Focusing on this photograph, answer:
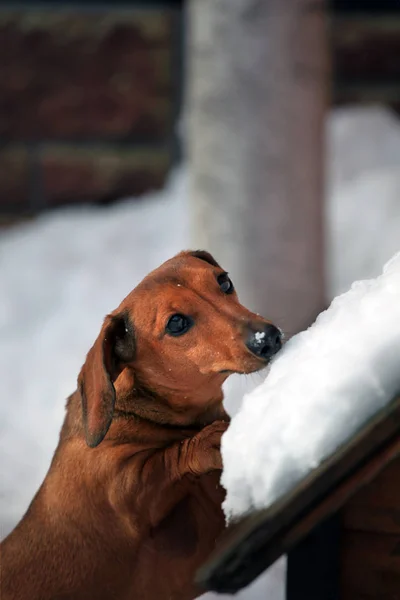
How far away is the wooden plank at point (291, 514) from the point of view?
30.2 inches

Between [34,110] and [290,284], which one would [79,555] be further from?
[34,110]

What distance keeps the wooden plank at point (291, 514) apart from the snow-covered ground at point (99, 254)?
2.45ft

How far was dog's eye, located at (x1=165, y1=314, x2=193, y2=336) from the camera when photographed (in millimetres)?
909

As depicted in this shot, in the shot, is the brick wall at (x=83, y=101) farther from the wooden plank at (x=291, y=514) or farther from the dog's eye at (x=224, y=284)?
the wooden plank at (x=291, y=514)

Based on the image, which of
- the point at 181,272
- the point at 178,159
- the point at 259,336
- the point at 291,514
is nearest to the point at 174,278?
the point at 181,272

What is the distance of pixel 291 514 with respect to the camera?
78 cm

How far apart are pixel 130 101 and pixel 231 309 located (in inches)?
81.9

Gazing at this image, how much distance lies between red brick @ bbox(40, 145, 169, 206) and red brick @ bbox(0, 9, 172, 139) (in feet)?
0.19

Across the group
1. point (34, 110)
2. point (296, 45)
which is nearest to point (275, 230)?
point (296, 45)

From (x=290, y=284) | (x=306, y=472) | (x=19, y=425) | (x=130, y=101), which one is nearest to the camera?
(x=306, y=472)

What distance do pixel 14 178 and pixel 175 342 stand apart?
83.6 inches

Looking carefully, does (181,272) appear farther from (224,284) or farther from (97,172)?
(97,172)

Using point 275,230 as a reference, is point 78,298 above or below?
below

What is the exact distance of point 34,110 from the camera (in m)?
2.90
